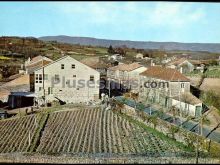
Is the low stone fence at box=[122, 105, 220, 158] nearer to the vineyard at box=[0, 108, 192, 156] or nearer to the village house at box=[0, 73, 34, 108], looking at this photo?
the vineyard at box=[0, 108, 192, 156]

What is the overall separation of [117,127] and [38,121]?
11.7ft

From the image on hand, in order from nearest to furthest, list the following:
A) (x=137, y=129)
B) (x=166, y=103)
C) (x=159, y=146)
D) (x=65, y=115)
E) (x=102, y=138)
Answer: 1. (x=159, y=146)
2. (x=102, y=138)
3. (x=137, y=129)
4. (x=65, y=115)
5. (x=166, y=103)

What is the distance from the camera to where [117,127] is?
15.1 meters

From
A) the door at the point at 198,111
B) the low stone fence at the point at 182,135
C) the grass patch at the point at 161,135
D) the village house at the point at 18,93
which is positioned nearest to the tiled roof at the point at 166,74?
the door at the point at 198,111

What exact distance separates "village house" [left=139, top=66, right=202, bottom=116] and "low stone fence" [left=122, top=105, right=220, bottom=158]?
286 centimetres

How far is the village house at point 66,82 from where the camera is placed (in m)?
21.1

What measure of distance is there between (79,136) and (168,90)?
9111mm

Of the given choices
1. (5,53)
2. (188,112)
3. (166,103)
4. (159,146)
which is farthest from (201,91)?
(5,53)

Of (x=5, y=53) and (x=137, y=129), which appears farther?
(x=5, y=53)

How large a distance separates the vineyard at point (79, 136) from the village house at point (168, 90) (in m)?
3.70

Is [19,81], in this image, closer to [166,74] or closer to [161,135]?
[166,74]

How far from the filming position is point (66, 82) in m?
21.2

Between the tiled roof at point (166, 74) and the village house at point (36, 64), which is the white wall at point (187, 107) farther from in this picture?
the village house at point (36, 64)

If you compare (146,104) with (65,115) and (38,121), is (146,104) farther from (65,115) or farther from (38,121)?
Result: (38,121)
